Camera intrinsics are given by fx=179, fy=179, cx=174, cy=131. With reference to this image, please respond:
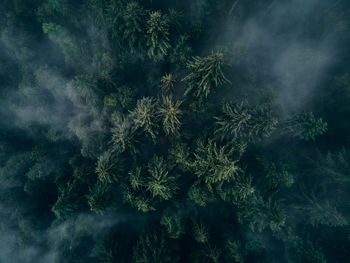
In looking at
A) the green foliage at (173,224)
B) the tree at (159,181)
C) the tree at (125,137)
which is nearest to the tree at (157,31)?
the tree at (125,137)

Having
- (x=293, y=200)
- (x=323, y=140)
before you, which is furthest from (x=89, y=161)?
(x=323, y=140)

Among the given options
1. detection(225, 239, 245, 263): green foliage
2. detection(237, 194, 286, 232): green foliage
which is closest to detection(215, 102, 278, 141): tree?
detection(237, 194, 286, 232): green foliage

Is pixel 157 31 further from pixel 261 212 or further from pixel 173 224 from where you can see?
pixel 261 212

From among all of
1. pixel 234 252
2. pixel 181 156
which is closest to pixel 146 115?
pixel 181 156

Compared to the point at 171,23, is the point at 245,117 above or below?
below

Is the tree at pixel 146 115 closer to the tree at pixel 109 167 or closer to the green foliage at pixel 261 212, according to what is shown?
the tree at pixel 109 167

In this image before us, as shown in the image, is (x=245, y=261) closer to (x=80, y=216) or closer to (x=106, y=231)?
(x=106, y=231)
